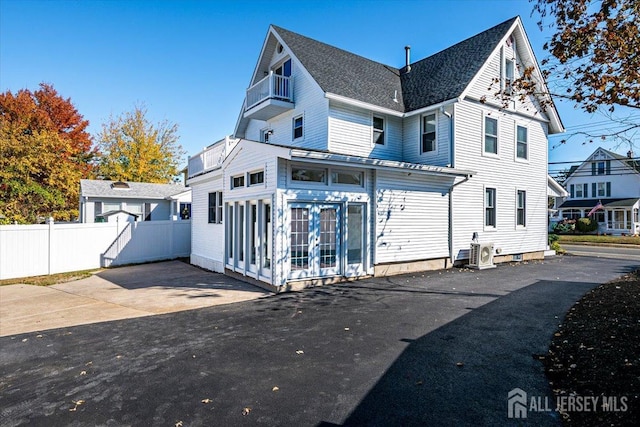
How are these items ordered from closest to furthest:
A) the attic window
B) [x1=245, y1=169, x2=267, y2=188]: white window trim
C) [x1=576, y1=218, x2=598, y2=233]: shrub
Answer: [x1=245, y1=169, x2=267, y2=188]: white window trim
the attic window
[x1=576, y1=218, x2=598, y2=233]: shrub

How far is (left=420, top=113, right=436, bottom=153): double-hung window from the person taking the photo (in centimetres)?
1344

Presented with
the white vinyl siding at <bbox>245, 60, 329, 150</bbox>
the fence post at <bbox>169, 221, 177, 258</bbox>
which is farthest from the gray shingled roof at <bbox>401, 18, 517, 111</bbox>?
the fence post at <bbox>169, 221, 177, 258</bbox>

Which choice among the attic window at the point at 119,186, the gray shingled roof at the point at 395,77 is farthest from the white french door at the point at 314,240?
the attic window at the point at 119,186

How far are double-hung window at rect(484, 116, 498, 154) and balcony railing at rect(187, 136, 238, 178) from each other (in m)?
10.0

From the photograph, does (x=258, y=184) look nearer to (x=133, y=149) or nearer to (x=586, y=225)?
(x=133, y=149)

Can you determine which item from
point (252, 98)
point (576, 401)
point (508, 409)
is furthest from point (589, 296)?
point (252, 98)

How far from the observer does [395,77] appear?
16.5 m

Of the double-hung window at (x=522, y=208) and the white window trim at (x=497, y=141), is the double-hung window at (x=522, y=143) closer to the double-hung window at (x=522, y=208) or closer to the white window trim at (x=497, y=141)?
the white window trim at (x=497, y=141)

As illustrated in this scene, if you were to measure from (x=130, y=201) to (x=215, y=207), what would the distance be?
14178 millimetres

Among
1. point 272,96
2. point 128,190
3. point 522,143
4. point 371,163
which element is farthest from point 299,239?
point 128,190

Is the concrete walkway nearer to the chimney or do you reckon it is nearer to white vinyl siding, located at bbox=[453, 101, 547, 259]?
white vinyl siding, located at bbox=[453, 101, 547, 259]

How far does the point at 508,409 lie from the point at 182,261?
1443 cm

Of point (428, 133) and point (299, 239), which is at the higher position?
point (428, 133)

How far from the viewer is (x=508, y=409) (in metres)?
3.28
